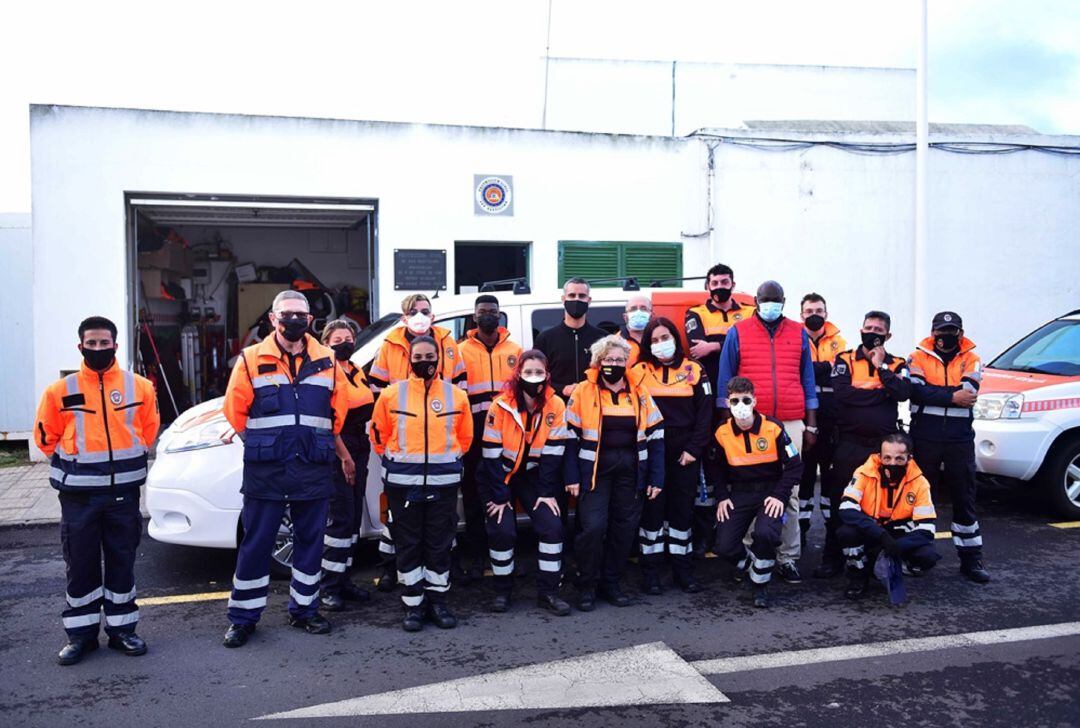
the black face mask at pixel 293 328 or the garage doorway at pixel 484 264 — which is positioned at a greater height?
the garage doorway at pixel 484 264

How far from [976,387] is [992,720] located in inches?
113

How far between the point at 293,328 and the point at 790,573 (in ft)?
12.0

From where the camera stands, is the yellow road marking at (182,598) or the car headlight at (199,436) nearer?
the yellow road marking at (182,598)

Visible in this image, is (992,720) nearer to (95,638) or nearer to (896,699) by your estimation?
(896,699)

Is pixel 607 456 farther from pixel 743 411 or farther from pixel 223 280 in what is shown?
pixel 223 280

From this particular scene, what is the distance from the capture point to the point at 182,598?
19.4ft

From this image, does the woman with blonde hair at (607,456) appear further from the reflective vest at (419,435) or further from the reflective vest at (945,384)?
the reflective vest at (945,384)

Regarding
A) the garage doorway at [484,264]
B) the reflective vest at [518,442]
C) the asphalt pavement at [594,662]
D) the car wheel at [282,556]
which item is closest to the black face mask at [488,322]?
the reflective vest at [518,442]

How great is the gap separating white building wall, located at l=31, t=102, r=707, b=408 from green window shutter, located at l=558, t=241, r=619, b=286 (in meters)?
0.12

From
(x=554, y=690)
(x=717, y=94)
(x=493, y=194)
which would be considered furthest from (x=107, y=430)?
(x=717, y=94)

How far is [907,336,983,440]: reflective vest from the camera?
251 inches

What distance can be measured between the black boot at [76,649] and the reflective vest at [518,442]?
2.34m

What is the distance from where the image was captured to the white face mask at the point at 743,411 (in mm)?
5793

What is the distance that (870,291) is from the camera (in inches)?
496
